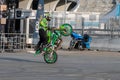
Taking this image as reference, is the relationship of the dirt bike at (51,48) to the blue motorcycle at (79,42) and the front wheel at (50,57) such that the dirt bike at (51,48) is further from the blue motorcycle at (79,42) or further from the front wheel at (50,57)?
the blue motorcycle at (79,42)

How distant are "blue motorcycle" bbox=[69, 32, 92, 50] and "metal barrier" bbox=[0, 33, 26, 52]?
339 cm

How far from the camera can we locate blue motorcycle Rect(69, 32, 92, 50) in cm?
3092

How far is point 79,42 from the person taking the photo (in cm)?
3116

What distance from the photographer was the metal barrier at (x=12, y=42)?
28.4 metres

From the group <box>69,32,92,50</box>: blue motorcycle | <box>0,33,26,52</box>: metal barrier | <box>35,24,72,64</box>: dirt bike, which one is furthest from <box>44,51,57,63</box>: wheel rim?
<box>69,32,92,50</box>: blue motorcycle

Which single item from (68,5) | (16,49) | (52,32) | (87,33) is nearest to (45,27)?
(52,32)

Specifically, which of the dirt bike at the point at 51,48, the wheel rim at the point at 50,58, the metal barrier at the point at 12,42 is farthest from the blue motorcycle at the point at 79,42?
the wheel rim at the point at 50,58

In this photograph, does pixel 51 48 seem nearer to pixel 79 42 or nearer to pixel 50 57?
pixel 50 57

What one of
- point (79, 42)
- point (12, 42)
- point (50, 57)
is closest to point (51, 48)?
point (50, 57)

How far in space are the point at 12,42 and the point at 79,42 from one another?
187 inches

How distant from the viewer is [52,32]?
20.2 m

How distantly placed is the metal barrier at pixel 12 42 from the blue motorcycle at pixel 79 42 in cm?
339

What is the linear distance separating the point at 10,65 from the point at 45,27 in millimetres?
2397

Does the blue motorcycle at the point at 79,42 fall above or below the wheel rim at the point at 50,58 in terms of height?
above
